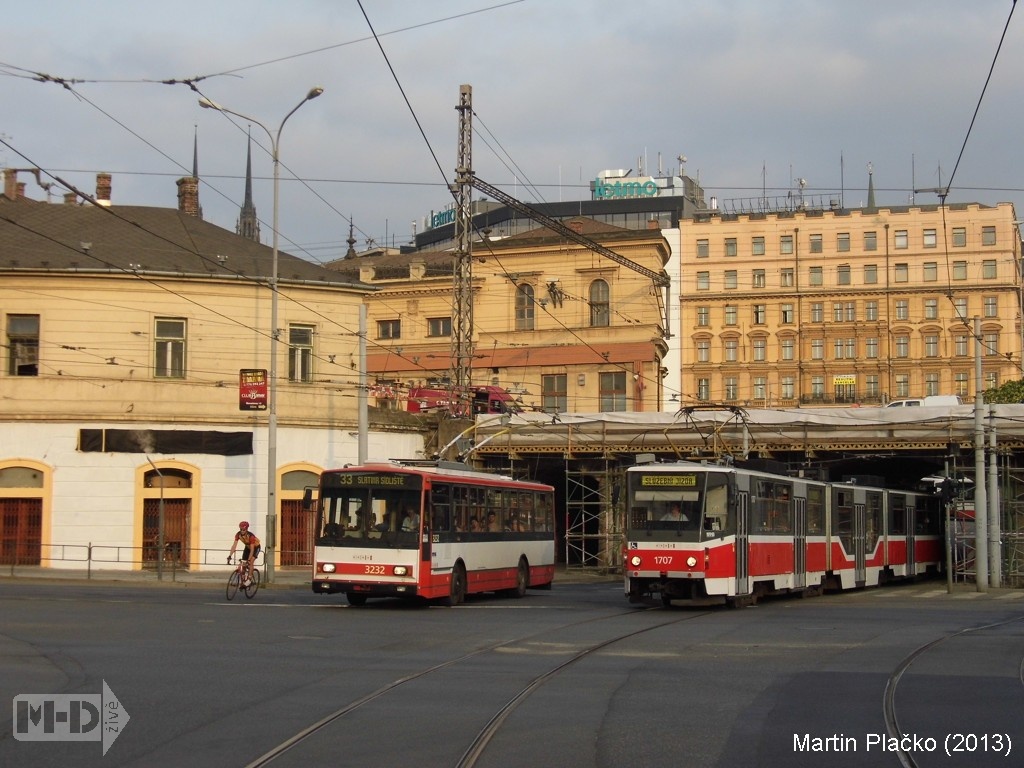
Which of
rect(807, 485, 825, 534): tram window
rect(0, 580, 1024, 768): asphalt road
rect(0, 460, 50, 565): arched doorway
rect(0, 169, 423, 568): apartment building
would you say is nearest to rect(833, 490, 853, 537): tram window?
rect(807, 485, 825, 534): tram window

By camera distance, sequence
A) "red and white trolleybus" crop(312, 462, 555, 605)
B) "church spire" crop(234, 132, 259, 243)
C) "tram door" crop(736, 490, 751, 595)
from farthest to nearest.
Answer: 1. "church spire" crop(234, 132, 259, 243)
2. "tram door" crop(736, 490, 751, 595)
3. "red and white trolleybus" crop(312, 462, 555, 605)

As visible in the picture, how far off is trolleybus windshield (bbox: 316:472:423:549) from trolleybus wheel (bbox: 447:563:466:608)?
2.00 m

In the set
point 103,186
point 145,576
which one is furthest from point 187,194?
point 145,576

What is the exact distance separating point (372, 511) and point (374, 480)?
2.01ft

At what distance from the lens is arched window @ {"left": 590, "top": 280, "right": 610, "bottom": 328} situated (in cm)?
6838

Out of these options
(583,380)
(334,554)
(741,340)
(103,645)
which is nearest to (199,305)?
(334,554)

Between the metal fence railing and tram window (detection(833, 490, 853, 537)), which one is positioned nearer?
tram window (detection(833, 490, 853, 537))

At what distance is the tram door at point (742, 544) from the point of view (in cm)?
2652

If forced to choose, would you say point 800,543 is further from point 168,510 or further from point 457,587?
point 168,510

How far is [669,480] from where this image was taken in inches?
1040

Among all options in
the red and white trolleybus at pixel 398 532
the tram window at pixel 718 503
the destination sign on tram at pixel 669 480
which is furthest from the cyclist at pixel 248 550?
the tram window at pixel 718 503

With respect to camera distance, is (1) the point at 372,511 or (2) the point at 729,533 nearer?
(1) the point at 372,511

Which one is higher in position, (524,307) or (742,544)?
(524,307)

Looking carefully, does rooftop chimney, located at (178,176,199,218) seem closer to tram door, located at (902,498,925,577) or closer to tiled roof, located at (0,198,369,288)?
tiled roof, located at (0,198,369,288)
